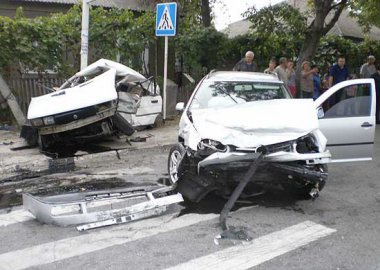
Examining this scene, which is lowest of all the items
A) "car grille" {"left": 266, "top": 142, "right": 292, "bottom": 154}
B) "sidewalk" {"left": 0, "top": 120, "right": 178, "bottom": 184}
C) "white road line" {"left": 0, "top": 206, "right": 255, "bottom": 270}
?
"sidewalk" {"left": 0, "top": 120, "right": 178, "bottom": 184}

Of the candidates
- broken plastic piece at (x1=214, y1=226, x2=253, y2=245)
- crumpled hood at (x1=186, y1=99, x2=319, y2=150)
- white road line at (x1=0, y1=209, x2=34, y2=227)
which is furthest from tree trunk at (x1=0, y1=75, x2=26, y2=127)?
broken plastic piece at (x1=214, y1=226, x2=253, y2=245)

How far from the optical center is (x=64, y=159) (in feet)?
27.2

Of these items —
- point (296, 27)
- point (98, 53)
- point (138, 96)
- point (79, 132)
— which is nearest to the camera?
point (79, 132)

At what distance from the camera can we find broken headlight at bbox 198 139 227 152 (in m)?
5.48

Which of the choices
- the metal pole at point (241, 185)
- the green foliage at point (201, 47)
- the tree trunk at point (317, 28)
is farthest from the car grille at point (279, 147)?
the green foliage at point (201, 47)

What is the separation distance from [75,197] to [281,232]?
248 cm

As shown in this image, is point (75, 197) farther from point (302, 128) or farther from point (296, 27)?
point (296, 27)

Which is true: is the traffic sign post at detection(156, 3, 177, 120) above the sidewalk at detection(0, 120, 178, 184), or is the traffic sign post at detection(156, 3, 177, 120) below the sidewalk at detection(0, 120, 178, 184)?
above

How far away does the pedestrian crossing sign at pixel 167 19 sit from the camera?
36.6 feet

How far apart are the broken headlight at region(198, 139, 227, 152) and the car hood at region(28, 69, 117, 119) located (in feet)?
8.84

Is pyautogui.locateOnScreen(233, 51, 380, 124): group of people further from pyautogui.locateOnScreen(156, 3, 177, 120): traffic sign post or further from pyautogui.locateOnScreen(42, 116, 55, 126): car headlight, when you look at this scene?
pyautogui.locateOnScreen(42, 116, 55, 126): car headlight

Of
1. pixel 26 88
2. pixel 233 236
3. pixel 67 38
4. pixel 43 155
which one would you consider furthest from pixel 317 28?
pixel 233 236

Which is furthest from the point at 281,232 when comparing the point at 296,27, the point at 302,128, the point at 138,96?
the point at 296,27

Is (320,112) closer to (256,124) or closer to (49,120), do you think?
(256,124)
